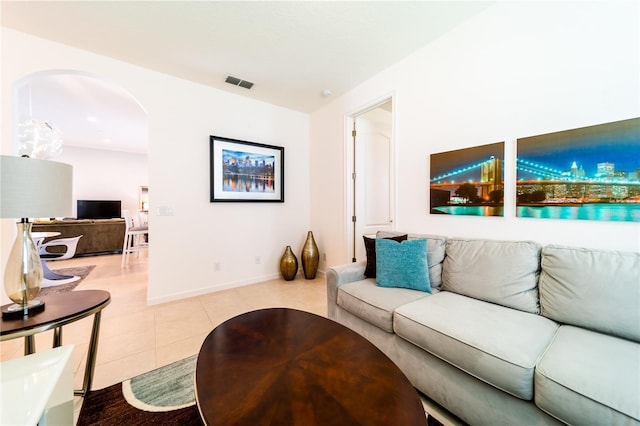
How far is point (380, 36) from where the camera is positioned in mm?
2227

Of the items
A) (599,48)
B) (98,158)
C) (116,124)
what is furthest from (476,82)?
(98,158)

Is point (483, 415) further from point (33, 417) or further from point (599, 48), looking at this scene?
point (599, 48)

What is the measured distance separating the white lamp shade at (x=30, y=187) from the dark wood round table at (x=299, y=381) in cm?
103

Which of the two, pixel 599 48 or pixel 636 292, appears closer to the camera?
pixel 636 292

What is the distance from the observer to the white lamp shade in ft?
3.53

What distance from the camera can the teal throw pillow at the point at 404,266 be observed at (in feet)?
6.11

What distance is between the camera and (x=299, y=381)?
92 cm

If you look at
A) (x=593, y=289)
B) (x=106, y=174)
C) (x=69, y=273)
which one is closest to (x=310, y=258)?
(x=593, y=289)

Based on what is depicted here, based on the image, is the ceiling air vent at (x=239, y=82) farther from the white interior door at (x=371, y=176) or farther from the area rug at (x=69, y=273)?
the area rug at (x=69, y=273)

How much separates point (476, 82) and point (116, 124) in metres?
5.93

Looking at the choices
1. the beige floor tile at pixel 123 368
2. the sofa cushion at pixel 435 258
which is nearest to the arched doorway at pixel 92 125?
the beige floor tile at pixel 123 368

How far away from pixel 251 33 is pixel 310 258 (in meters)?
2.79

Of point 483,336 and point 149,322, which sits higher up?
point 483,336

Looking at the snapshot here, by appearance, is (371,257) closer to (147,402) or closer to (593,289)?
(593,289)
